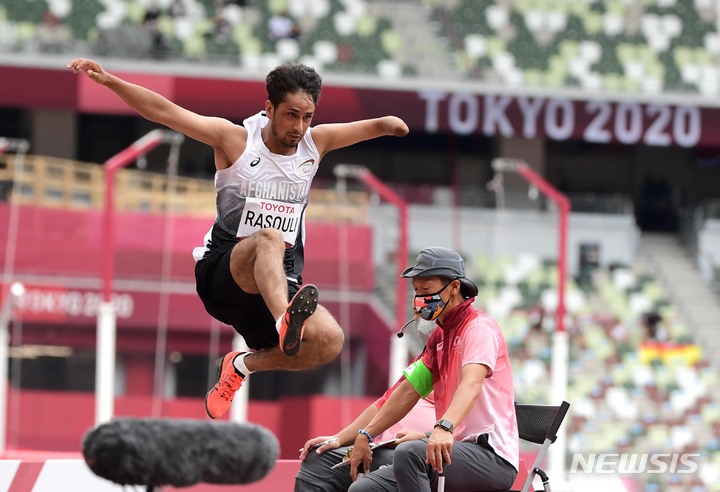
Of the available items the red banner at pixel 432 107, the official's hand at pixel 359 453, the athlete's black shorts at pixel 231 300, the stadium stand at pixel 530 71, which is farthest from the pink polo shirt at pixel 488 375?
the red banner at pixel 432 107

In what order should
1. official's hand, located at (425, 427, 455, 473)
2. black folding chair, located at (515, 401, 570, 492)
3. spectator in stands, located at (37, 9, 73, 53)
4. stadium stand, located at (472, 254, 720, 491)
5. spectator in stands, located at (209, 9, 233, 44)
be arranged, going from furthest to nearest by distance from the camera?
spectator in stands, located at (209, 9, 233, 44), spectator in stands, located at (37, 9, 73, 53), stadium stand, located at (472, 254, 720, 491), black folding chair, located at (515, 401, 570, 492), official's hand, located at (425, 427, 455, 473)

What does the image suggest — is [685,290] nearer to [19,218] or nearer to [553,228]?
[553,228]

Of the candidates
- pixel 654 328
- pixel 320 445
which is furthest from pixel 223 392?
pixel 654 328

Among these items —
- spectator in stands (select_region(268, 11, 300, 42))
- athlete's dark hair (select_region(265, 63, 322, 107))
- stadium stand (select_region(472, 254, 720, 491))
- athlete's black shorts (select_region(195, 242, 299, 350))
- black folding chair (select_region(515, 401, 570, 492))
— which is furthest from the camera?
spectator in stands (select_region(268, 11, 300, 42))

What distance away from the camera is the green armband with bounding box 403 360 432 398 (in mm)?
7133

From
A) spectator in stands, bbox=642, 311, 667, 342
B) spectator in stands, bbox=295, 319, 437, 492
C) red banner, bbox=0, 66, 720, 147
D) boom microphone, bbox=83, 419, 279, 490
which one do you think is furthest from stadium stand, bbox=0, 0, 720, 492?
boom microphone, bbox=83, 419, 279, 490

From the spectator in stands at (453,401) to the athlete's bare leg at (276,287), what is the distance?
471mm

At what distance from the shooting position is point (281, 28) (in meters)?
25.6

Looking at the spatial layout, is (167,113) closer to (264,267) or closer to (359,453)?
(264,267)

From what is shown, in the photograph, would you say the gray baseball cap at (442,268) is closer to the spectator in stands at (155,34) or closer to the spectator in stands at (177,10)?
the spectator in stands at (155,34)

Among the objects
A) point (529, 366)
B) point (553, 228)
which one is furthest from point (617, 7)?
point (529, 366)

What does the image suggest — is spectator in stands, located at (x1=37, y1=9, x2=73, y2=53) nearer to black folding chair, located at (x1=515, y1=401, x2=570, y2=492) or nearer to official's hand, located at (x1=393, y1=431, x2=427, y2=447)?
official's hand, located at (x1=393, y1=431, x2=427, y2=447)

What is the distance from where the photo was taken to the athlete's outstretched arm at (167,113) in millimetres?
6969

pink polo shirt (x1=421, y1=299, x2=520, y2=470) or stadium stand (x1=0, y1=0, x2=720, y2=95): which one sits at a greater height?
stadium stand (x1=0, y1=0, x2=720, y2=95)
